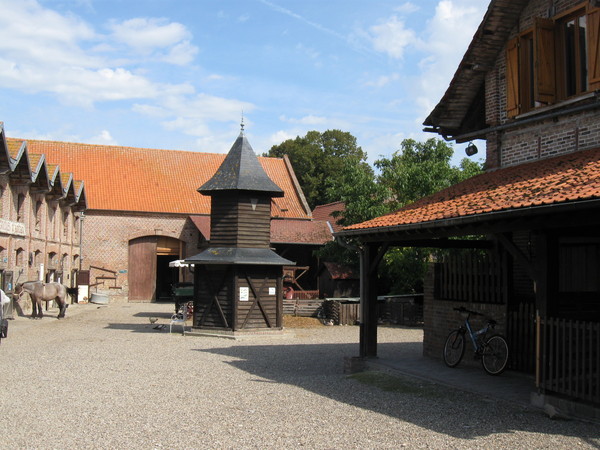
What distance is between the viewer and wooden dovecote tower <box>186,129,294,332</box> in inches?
766

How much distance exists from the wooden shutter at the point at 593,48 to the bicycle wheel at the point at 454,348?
4.89 metres

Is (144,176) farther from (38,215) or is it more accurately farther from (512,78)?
(512,78)

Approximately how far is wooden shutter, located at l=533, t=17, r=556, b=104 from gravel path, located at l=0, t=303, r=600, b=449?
5.60 metres

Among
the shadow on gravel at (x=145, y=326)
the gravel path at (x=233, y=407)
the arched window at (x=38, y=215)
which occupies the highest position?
the arched window at (x=38, y=215)

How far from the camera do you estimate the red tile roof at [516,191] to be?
7805 millimetres

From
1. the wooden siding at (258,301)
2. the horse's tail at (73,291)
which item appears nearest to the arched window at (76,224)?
the horse's tail at (73,291)

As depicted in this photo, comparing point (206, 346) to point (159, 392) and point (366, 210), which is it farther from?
point (366, 210)

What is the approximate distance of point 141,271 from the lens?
1443 inches

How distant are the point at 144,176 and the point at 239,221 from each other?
A: 21739mm

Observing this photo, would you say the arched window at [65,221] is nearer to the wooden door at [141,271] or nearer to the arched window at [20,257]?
the wooden door at [141,271]

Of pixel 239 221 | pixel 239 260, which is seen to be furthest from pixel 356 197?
pixel 239 260

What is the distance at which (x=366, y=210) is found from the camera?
25703 mm

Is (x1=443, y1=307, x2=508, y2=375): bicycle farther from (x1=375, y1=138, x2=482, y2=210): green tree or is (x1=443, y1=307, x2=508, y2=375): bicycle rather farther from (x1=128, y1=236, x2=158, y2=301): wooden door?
(x1=128, y1=236, x2=158, y2=301): wooden door

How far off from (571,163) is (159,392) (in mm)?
7346
